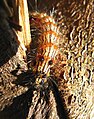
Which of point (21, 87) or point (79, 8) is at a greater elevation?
point (79, 8)

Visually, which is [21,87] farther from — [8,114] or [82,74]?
[82,74]

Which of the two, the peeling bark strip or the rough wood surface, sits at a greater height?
the peeling bark strip

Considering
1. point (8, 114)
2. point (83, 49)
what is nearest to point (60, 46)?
point (83, 49)

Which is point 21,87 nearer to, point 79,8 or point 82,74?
point 82,74

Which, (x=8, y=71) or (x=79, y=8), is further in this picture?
(x=79, y=8)

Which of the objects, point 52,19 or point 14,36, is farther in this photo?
point 52,19

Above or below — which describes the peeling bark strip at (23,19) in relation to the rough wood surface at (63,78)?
above

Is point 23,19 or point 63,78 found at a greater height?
point 23,19

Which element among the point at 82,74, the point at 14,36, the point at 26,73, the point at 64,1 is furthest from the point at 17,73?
the point at 64,1

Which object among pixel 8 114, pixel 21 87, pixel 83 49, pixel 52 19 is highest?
pixel 52 19
